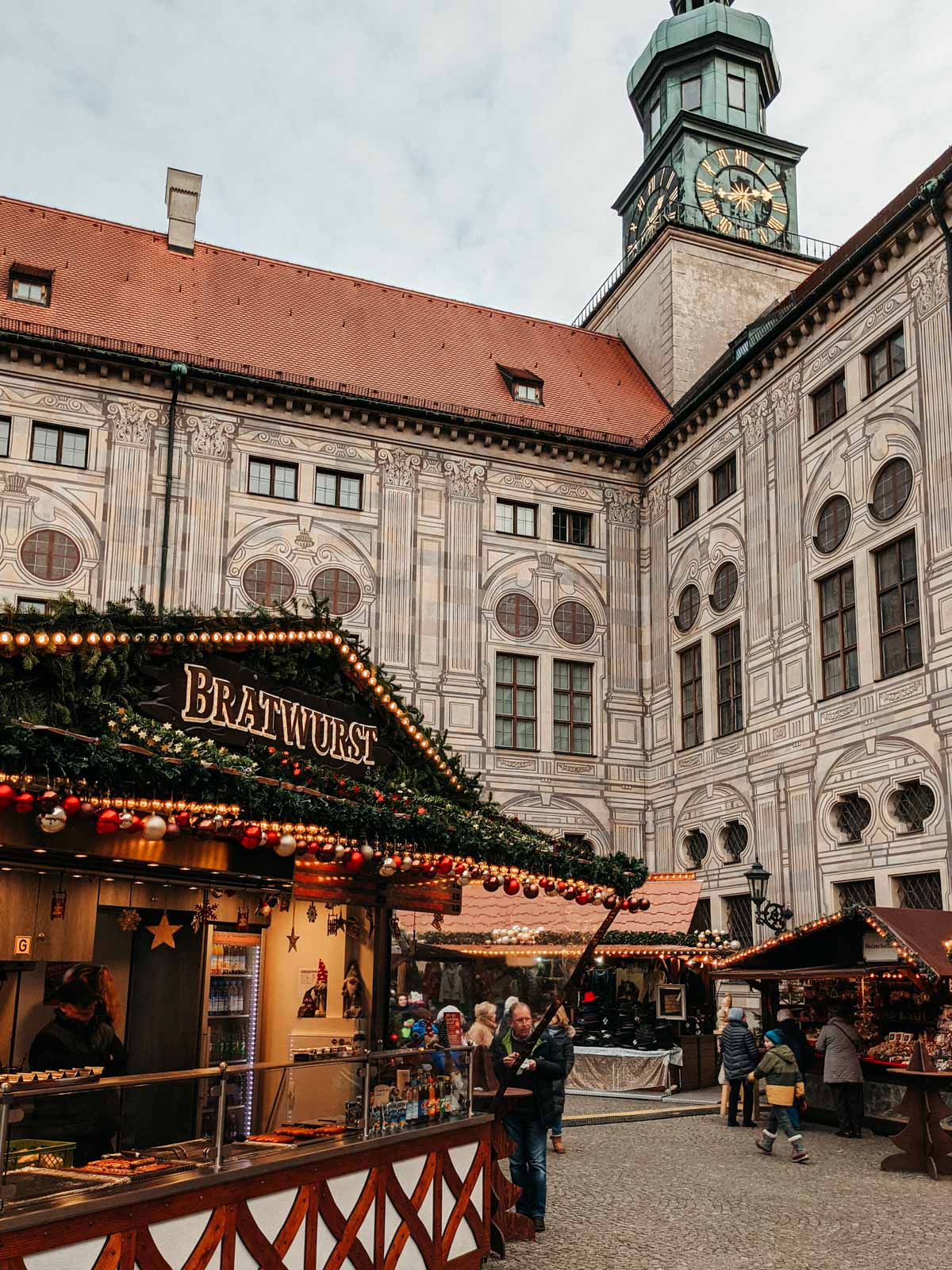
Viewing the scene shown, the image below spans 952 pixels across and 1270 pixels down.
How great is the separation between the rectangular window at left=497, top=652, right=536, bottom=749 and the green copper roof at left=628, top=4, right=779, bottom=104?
74.1 ft

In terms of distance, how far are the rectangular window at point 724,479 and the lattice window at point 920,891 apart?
10.00 m

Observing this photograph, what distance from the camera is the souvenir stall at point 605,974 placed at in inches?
396

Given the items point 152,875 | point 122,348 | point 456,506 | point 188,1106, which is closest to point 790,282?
point 456,506

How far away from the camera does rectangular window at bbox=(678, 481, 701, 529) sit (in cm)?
2948

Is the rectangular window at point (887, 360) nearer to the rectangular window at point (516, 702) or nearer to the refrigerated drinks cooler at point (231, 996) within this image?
the rectangular window at point (516, 702)

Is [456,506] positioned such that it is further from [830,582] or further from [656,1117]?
[656,1117]

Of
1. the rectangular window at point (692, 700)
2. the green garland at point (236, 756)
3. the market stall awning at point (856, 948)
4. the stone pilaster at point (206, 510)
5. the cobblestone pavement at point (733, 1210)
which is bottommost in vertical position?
the cobblestone pavement at point (733, 1210)

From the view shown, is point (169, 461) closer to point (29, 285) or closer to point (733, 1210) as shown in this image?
point (29, 285)

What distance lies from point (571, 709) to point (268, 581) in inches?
307

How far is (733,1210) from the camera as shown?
10664mm

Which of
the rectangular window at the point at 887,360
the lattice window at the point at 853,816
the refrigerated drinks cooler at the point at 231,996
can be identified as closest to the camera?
the refrigerated drinks cooler at the point at 231,996

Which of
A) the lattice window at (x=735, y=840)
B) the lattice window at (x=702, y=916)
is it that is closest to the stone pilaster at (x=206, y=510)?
the lattice window at (x=735, y=840)

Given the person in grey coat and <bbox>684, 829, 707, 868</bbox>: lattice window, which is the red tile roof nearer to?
<bbox>684, 829, 707, 868</bbox>: lattice window

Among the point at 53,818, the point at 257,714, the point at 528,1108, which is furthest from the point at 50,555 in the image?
the point at 53,818
